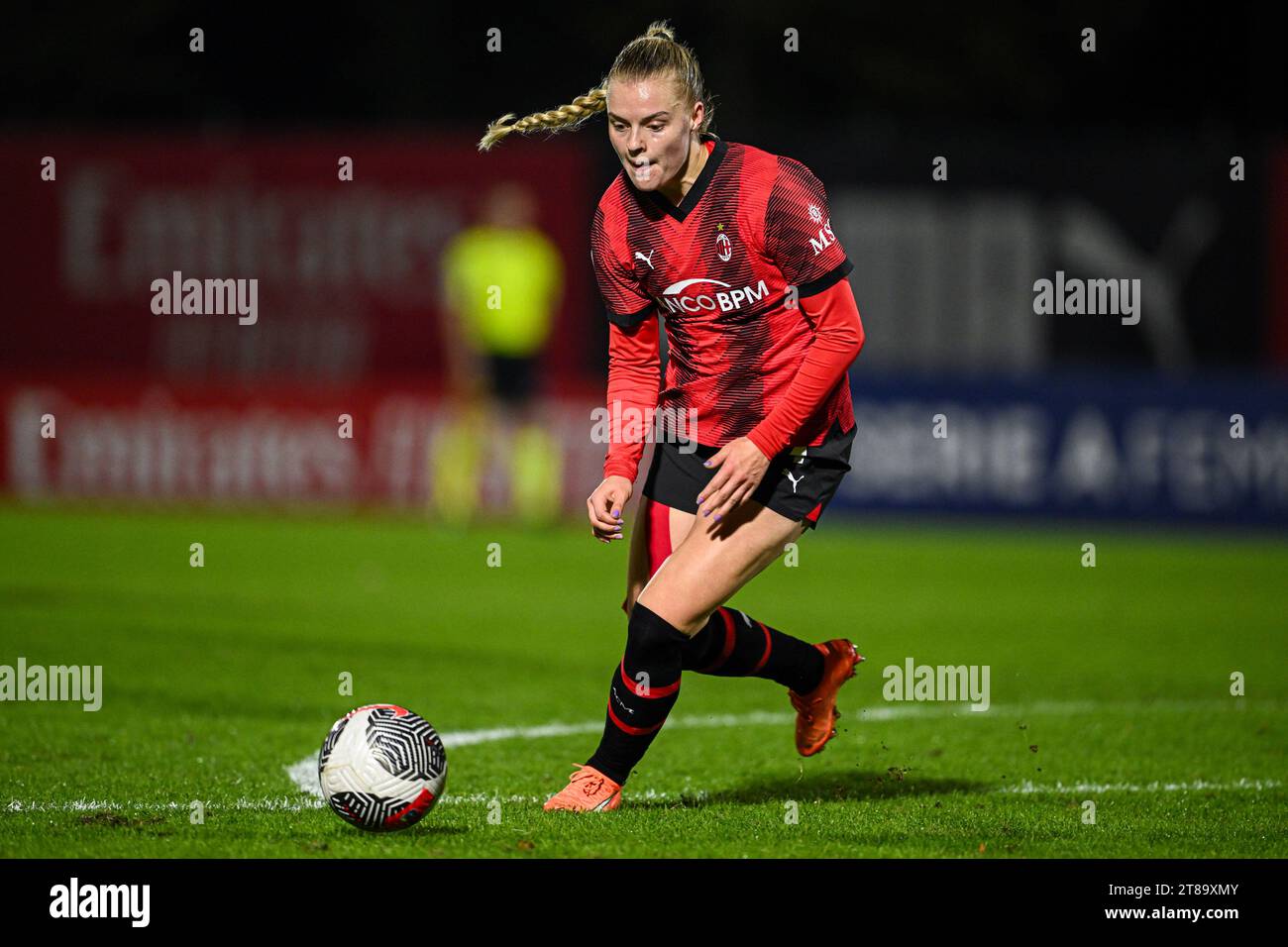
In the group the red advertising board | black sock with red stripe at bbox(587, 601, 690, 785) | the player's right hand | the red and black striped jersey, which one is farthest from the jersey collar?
the red advertising board

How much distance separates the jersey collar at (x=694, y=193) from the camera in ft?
19.0

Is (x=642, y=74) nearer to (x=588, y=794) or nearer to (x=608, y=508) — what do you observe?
(x=608, y=508)

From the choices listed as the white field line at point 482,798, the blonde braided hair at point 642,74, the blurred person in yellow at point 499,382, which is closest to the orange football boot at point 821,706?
the white field line at point 482,798

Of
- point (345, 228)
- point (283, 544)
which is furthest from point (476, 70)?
point (283, 544)

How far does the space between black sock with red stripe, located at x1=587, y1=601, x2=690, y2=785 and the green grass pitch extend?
0.20 metres

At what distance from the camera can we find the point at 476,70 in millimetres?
28922

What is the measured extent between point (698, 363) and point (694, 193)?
Result: 0.56 metres

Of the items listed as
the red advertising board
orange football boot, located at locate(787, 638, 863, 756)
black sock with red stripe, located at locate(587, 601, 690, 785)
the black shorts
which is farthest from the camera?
the red advertising board

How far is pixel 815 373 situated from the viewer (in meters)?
5.70

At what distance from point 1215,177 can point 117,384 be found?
11.0 m

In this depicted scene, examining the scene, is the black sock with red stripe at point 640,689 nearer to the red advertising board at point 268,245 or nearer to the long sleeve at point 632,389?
the long sleeve at point 632,389

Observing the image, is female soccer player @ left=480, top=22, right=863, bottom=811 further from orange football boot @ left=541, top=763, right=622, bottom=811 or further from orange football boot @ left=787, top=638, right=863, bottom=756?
orange football boot @ left=787, top=638, right=863, bottom=756

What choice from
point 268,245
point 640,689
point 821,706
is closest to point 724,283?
point 640,689

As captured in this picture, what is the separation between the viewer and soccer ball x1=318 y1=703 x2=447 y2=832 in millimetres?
5414
